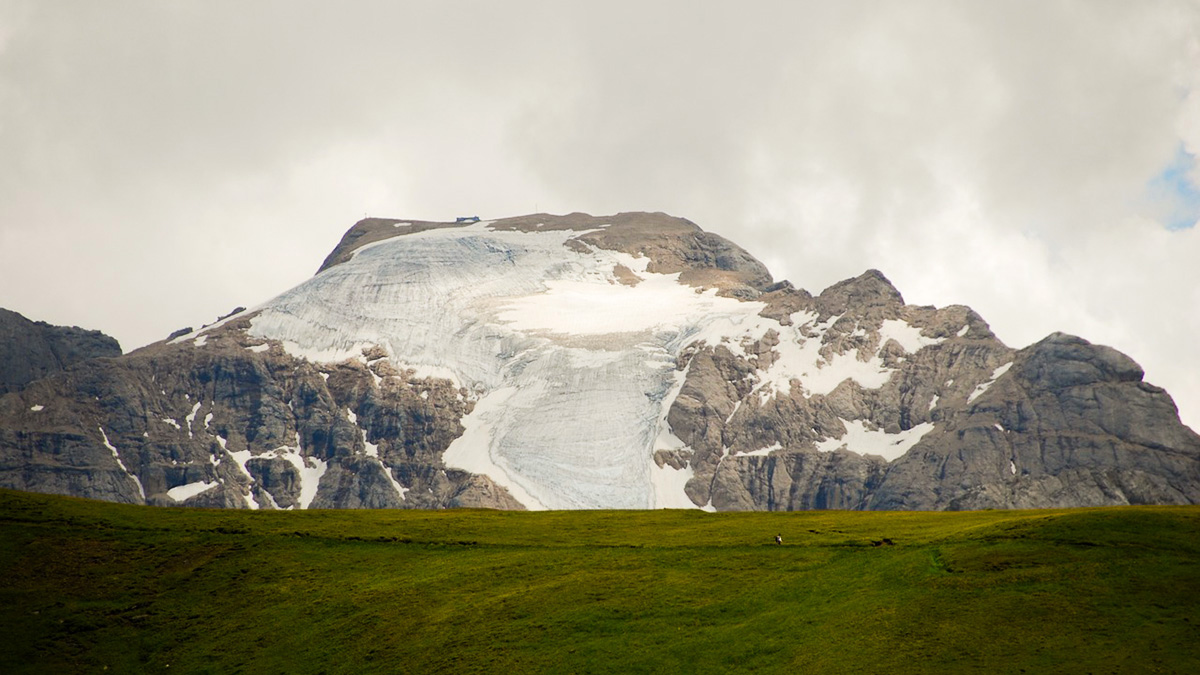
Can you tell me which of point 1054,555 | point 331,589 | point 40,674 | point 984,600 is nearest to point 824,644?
point 984,600

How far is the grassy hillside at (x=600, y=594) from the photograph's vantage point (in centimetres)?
8375

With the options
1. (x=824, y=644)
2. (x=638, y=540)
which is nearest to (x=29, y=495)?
(x=638, y=540)

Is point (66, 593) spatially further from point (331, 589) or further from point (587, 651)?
point (587, 651)

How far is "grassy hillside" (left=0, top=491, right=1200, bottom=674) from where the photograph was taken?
83750 millimetres

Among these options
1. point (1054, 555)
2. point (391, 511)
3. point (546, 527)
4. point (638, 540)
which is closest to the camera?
point (1054, 555)

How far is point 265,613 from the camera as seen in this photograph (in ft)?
348

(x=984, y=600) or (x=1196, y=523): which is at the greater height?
(x=1196, y=523)

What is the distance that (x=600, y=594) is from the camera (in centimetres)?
10194

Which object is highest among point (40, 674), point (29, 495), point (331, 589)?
point (29, 495)

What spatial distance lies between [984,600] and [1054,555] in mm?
10313

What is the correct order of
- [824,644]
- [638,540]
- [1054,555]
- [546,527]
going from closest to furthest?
1. [824,644]
2. [1054,555]
3. [638,540]
4. [546,527]

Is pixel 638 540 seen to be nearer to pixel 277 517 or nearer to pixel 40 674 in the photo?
pixel 277 517

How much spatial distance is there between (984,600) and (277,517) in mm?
76235

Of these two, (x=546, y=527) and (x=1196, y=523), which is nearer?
(x=1196, y=523)
